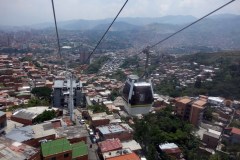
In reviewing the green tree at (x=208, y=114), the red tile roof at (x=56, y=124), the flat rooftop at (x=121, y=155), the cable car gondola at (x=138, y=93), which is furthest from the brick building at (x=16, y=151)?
the green tree at (x=208, y=114)

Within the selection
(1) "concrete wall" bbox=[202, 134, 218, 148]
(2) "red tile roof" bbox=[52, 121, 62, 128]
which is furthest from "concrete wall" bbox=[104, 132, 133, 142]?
(1) "concrete wall" bbox=[202, 134, 218, 148]

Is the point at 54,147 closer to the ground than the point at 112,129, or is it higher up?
higher up

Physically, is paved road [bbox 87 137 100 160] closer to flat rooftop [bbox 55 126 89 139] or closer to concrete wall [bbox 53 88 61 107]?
flat rooftop [bbox 55 126 89 139]

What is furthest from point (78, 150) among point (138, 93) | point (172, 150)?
point (172, 150)

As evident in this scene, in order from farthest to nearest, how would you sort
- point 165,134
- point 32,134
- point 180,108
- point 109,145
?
point 180,108, point 165,134, point 109,145, point 32,134

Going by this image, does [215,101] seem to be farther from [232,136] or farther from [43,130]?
[43,130]

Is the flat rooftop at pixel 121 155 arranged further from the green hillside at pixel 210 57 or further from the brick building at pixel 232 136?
the green hillside at pixel 210 57

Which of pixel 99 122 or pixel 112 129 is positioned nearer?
pixel 112 129
